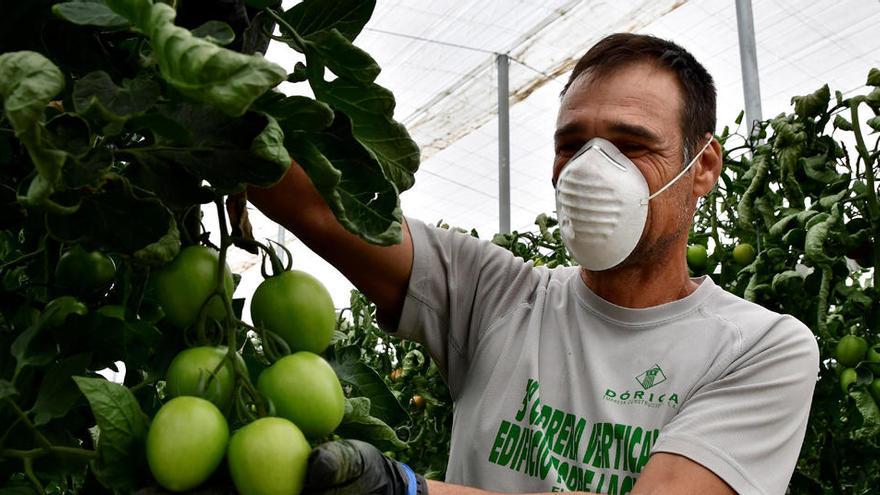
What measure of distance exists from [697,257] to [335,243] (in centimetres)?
131

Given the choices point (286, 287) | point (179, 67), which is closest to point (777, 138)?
point (286, 287)

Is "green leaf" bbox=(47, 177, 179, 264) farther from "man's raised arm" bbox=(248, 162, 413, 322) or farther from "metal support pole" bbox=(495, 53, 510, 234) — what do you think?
"metal support pole" bbox=(495, 53, 510, 234)

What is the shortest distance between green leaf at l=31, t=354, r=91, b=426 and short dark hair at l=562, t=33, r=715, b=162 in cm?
111

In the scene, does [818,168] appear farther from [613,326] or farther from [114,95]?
[114,95]

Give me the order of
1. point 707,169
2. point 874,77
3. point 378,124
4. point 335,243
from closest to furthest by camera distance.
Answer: point 378,124
point 335,243
point 707,169
point 874,77

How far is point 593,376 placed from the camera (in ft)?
4.54

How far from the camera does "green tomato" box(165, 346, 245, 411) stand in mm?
570

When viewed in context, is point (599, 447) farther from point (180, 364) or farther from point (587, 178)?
point (180, 364)

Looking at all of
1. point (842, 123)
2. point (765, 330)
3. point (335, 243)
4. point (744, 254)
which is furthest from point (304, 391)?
point (744, 254)

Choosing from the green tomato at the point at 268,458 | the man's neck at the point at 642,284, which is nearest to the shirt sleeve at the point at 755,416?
the man's neck at the point at 642,284

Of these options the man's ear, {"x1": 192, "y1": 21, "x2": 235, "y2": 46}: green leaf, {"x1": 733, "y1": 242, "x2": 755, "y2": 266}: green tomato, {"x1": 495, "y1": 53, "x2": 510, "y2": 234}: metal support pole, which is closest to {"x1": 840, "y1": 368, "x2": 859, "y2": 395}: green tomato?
{"x1": 733, "y1": 242, "x2": 755, "y2": 266}: green tomato

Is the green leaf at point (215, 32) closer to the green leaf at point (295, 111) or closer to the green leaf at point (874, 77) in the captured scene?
the green leaf at point (295, 111)

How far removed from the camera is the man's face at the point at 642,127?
148 cm

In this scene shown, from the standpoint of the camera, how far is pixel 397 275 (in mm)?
1370
